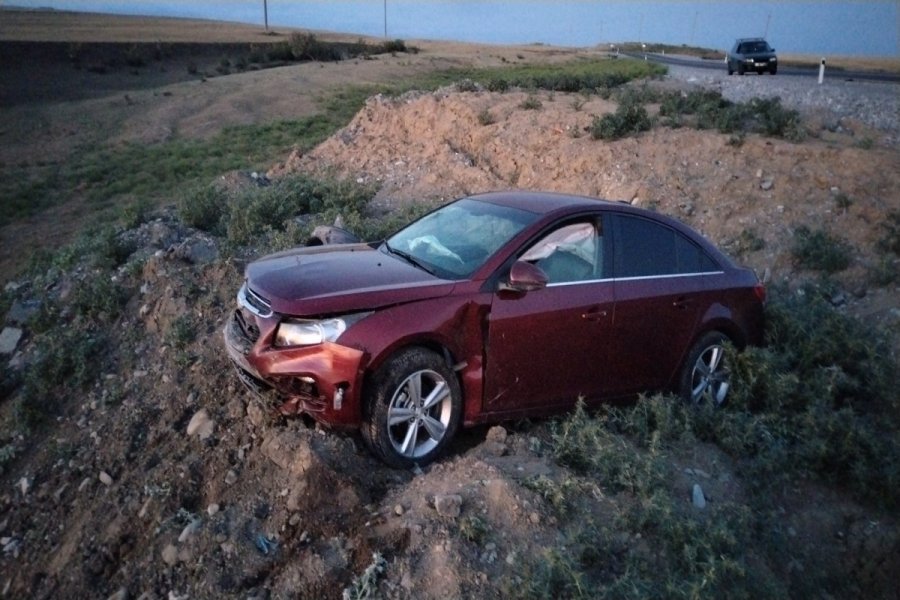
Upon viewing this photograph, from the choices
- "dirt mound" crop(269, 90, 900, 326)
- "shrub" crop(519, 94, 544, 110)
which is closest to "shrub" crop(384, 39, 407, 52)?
"dirt mound" crop(269, 90, 900, 326)

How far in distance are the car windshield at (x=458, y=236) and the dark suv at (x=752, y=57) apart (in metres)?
29.8

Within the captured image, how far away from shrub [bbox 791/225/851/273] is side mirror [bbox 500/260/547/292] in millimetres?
5669

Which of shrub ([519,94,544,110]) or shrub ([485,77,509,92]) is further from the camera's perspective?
shrub ([485,77,509,92])

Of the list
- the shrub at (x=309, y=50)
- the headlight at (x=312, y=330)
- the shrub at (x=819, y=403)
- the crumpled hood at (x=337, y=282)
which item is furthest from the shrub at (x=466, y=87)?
the shrub at (x=309, y=50)

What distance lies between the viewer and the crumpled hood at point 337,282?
464 cm

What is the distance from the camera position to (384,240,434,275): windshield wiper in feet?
17.1

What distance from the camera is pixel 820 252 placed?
30.2 feet

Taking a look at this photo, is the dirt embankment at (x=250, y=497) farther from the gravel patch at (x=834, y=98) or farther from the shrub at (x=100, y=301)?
the gravel patch at (x=834, y=98)

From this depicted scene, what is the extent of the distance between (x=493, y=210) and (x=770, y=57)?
30733mm

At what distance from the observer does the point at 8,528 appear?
4.99 m

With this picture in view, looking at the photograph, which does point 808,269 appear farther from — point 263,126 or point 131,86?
point 131,86

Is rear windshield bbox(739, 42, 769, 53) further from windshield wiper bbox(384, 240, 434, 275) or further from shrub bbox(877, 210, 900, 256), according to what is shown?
windshield wiper bbox(384, 240, 434, 275)

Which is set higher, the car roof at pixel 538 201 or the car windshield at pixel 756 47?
the car roof at pixel 538 201

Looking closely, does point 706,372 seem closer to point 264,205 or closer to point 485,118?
point 264,205
